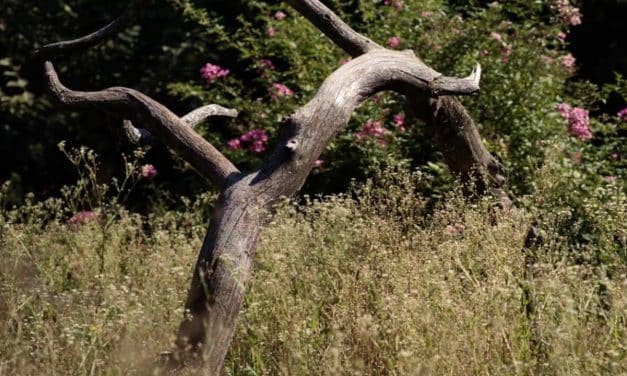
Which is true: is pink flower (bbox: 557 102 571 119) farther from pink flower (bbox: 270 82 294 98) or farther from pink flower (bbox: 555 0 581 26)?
pink flower (bbox: 270 82 294 98)

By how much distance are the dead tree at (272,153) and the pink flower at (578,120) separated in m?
1.44

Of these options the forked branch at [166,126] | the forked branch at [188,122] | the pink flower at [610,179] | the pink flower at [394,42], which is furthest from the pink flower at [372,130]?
the forked branch at [166,126]

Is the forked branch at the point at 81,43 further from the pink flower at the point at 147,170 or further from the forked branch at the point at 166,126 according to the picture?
the pink flower at the point at 147,170

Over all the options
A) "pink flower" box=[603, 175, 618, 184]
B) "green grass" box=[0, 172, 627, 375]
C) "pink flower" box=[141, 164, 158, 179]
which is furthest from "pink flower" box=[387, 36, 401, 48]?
"green grass" box=[0, 172, 627, 375]

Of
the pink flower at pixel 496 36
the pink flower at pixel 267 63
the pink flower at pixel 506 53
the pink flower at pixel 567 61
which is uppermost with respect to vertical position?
the pink flower at pixel 567 61

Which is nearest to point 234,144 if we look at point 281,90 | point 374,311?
point 281,90

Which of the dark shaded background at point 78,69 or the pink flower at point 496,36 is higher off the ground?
the pink flower at point 496,36

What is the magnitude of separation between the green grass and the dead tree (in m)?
0.15

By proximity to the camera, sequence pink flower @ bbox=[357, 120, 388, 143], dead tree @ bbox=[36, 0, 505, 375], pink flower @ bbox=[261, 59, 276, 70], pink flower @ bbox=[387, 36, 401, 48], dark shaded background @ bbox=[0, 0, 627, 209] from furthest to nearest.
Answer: dark shaded background @ bbox=[0, 0, 627, 209] → pink flower @ bbox=[261, 59, 276, 70] → pink flower @ bbox=[387, 36, 401, 48] → pink flower @ bbox=[357, 120, 388, 143] → dead tree @ bbox=[36, 0, 505, 375]

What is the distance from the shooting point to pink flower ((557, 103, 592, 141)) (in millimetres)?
6738

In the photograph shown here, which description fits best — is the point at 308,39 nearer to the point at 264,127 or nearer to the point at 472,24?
the point at 264,127

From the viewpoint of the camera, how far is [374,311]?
3.89m

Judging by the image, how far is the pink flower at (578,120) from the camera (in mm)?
6738

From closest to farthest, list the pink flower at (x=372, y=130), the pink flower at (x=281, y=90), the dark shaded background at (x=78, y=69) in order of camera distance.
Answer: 1. the pink flower at (x=372, y=130)
2. the pink flower at (x=281, y=90)
3. the dark shaded background at (x=78, y=69)
